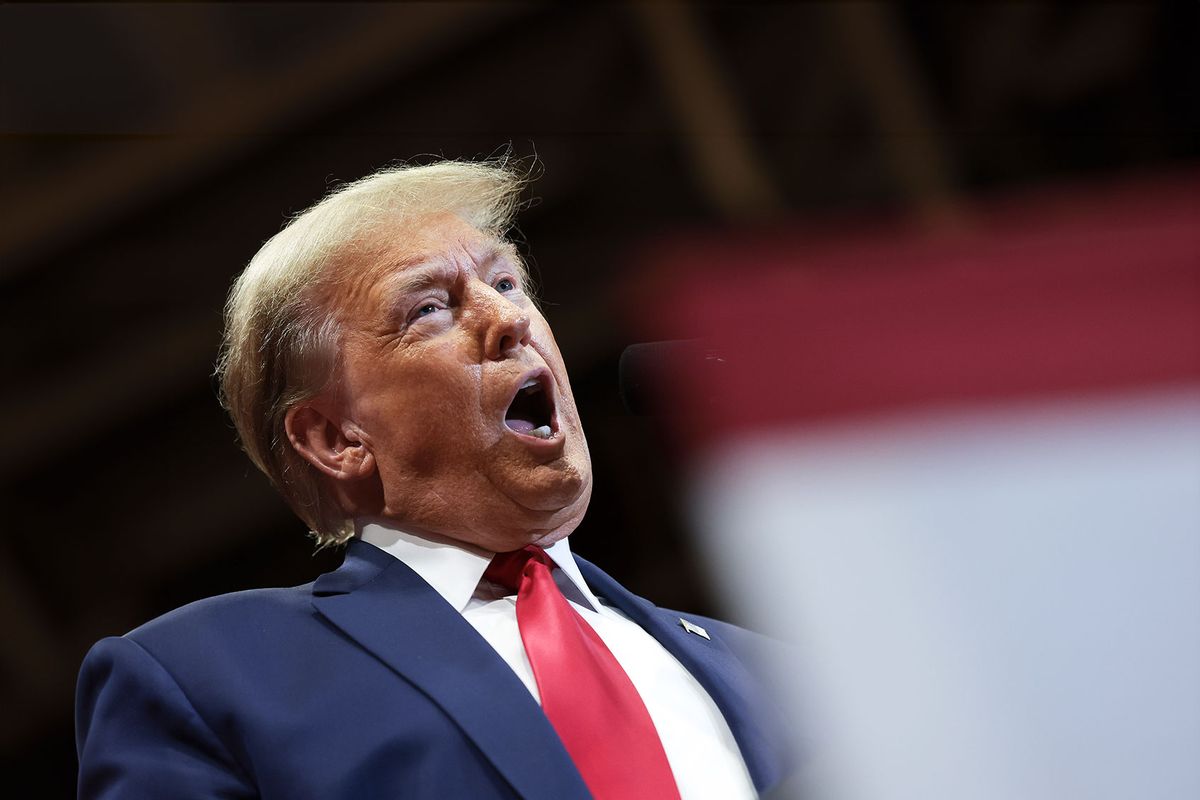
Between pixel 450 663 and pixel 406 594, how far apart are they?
11 cm

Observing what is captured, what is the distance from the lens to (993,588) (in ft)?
1.43

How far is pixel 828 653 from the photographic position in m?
0.43

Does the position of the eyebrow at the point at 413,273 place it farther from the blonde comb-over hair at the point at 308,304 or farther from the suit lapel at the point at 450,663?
the suit lapel at the point at 450,663

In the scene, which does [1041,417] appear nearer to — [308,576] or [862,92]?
[308,576]

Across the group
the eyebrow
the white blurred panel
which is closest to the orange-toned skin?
the eyebrow

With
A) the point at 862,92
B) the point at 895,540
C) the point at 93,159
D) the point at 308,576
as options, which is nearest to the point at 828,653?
the point at 895,540

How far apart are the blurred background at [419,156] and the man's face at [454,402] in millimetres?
142

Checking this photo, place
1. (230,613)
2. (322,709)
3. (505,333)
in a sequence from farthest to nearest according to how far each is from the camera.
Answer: (505,333) → (230,613) → (322,709)

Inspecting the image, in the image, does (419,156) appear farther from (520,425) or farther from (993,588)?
(993,588)

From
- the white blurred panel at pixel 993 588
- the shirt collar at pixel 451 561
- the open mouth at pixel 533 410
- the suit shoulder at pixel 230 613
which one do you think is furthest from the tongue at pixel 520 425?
the white blurred panel at pixel 993 588

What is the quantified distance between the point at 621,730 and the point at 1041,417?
0.73 meters

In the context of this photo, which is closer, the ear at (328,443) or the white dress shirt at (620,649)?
the white dress shirt at (620,649)

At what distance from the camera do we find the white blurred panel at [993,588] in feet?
1.30

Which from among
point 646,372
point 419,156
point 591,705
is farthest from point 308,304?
point 419,156
